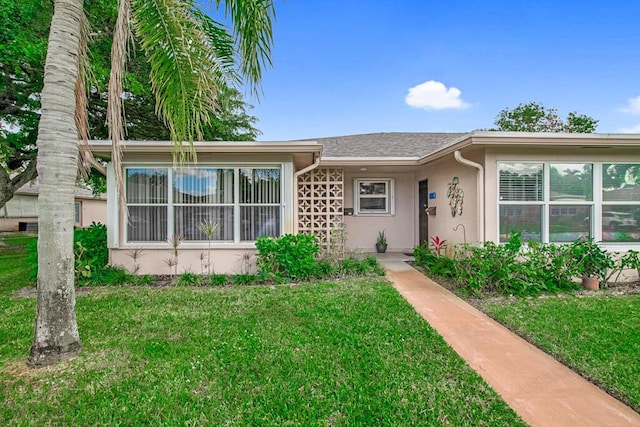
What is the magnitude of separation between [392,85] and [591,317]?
11502 mm

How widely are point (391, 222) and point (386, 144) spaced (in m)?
2.75

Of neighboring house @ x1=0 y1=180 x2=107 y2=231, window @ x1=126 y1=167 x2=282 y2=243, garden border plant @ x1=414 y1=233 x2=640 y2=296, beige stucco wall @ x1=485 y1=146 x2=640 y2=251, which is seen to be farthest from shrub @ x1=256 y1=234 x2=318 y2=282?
neighboring house @ x1=0 y1=180 x2=107 y2=231

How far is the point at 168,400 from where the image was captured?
2453 mm

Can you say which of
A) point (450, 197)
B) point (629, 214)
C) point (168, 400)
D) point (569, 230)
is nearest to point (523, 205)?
point (569, 230)

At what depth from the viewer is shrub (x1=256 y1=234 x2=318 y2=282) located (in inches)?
241

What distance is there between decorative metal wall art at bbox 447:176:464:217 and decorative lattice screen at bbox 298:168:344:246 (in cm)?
272

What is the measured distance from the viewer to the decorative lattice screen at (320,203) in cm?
819

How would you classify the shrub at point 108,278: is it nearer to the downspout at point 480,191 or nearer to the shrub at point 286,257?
the shrub at point 286,257

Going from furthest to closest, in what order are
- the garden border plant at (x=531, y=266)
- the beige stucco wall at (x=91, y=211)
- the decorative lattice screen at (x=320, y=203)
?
the beige stucco wall at (x=91, y=211) < the decorative lattice screen at (x=320, y=203) < the garden border plant at (x=531, y=266)

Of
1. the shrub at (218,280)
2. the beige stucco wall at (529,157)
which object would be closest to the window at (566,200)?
the beige stucco wall at (529,157)

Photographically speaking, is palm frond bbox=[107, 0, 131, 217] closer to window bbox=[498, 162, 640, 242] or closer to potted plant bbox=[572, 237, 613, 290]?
window bbox=[498, 162, 640, 242]

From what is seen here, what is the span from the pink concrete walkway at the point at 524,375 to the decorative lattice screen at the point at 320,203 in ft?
12.9

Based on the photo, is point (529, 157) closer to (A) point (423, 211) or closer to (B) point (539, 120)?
(A) point (423, 211)

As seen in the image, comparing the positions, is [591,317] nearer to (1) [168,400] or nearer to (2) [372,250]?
(1) [168,400]
